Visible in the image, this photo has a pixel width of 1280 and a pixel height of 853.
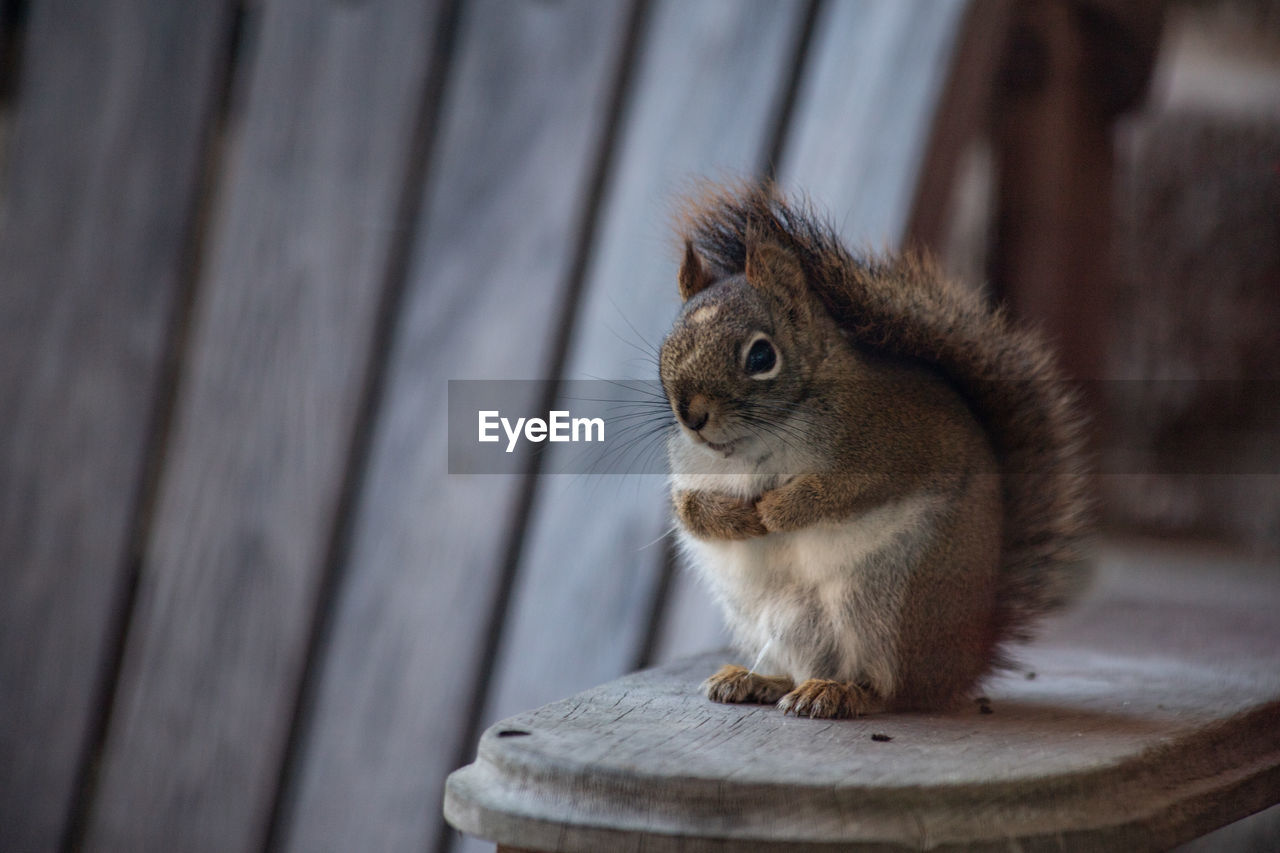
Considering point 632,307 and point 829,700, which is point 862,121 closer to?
point 632,307

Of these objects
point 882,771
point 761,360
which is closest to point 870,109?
point 761,360

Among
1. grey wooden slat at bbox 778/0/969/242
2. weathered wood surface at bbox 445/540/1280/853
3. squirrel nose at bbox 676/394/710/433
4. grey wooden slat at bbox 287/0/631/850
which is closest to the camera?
weathered wood surface at bbox 445/540/1280/853

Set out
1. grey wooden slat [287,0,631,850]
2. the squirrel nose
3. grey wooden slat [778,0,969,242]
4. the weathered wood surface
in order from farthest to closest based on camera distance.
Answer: grey wooden slat [287,0,631,850]
grey wooden slat [778,0,969,242]
the squirrel nose
the weathered wood surface

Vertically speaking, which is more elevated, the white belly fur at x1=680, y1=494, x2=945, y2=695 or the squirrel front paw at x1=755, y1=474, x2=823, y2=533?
the squirrel front paw at x1=755, y1=474, x2=823, y2=533

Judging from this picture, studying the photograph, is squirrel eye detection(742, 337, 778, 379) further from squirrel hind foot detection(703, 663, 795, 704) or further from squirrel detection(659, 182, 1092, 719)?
squirrel hind foot detection(703, 663, 795, 704)

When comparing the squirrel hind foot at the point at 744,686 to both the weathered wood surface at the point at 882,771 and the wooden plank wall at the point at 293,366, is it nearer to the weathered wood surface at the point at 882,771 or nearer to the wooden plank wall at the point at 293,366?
the weathered wood surface at the point at 882,771

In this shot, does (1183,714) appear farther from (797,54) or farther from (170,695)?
(170,695)

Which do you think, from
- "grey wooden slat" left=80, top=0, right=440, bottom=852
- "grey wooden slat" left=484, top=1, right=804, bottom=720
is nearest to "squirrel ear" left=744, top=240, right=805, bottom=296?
"grey wooden slat" left=484, top=1, right=804, bottom=720

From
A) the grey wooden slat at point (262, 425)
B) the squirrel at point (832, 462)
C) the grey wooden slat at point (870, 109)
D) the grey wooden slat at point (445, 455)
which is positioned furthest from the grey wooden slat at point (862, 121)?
the grey wooden slat at point (262, 425)

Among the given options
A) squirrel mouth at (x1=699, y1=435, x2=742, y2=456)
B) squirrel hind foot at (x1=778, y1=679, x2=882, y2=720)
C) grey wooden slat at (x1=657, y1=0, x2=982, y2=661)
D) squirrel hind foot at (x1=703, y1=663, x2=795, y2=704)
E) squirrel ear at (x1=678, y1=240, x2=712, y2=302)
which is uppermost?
grey wooden slat at (x1=657, y1=0, x2=982, y2=661)
